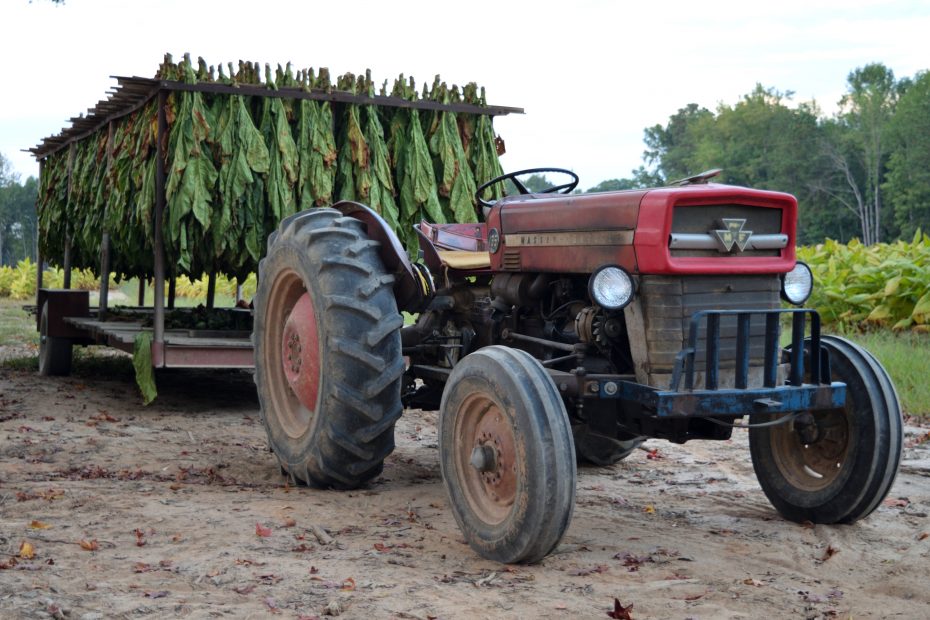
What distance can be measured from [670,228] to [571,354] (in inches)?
31.7

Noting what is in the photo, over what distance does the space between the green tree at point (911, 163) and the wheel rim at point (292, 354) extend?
164 feet

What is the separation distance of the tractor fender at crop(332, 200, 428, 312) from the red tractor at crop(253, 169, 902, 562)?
13 millimetres

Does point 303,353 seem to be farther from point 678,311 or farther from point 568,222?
point 678,311

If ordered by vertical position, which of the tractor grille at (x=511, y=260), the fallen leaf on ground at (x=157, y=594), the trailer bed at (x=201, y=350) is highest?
the tractor grille at (x=511, y=260)

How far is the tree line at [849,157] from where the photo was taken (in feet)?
184

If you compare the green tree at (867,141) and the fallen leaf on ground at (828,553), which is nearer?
the fallen leaf on ground at (828,553)

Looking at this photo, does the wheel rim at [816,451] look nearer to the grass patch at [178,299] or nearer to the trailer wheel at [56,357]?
A: the trailer wheel at [56,357]

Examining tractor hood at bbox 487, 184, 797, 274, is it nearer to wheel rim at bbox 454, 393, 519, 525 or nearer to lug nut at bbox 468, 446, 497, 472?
wheel rim at bbox 454, 393, 519, 525

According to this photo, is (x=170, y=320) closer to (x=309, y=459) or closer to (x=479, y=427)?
(x=309, y=459)

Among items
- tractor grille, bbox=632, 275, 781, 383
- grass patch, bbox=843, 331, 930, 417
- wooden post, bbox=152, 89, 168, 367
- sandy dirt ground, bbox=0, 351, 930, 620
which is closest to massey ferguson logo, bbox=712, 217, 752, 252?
tractor grille, bbox=632, 275, 781, 383

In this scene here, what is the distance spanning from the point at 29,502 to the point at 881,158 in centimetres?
6272

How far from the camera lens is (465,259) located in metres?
6.01

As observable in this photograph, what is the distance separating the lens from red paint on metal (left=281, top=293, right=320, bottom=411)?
583cm

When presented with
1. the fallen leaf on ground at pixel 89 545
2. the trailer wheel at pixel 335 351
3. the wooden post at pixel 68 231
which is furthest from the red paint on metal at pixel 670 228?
the wooden post at pixel 68 231
